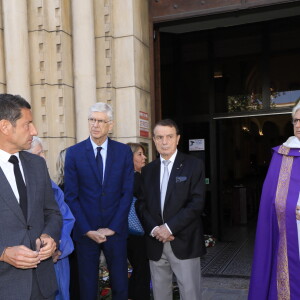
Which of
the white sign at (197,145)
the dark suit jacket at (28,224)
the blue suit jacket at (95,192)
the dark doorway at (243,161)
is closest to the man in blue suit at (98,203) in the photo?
the blue suit jacket at (95,192)

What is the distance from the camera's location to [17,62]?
4.43m

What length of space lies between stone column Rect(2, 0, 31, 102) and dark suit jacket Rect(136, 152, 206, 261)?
2306 millimetres

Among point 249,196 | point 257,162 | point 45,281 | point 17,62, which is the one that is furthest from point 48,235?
point 257,162

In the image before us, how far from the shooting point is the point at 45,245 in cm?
209

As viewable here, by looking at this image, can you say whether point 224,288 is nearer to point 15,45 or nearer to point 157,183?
point 157,183

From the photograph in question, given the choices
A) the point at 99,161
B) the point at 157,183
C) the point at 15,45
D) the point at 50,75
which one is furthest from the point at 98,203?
the point at 15,45

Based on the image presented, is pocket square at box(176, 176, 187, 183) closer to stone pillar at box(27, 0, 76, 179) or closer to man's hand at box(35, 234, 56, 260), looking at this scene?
man's hand at box(35, 234, 56, 260)

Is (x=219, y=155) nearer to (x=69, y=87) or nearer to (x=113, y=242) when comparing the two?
(x=69, y=87)

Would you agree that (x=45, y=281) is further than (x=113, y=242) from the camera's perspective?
No

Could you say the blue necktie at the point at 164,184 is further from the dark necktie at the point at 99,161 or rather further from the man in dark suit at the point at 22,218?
the man in dark suit at the point at 22,218

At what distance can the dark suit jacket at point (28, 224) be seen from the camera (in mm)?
1992

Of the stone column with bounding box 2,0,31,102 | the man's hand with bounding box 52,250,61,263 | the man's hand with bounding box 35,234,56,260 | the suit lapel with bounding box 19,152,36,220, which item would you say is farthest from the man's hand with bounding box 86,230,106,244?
the stone column with bounding box 2,0,31,102

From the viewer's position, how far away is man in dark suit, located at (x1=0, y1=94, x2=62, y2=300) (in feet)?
6.50

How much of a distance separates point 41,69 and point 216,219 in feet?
13.8
